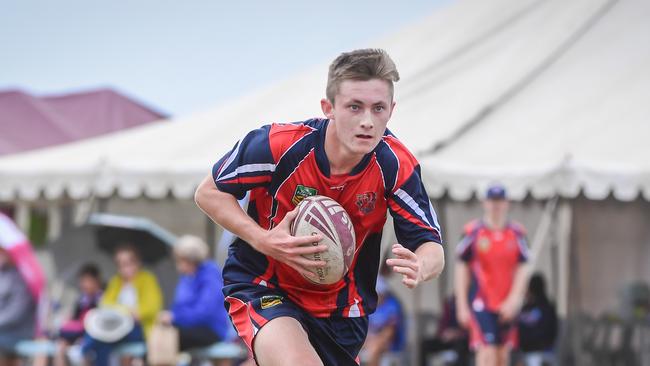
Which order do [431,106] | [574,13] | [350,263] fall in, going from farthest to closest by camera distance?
[574,13]
[431,106]
[350,263]

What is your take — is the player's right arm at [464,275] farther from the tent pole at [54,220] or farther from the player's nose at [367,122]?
the tent pole at [54,220]

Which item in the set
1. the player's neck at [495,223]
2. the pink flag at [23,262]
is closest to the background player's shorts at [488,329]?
the player's neck at [495,223]

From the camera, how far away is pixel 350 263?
484cm

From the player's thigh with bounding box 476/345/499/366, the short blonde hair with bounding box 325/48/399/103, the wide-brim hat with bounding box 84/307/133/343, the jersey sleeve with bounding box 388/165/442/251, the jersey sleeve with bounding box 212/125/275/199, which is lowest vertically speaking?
the player's thigh with bounding box 476/345/499/366

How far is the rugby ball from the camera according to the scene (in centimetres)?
468

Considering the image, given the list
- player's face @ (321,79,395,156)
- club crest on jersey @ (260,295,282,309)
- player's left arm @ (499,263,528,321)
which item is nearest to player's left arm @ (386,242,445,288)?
player's face @ (321,79,395,156)

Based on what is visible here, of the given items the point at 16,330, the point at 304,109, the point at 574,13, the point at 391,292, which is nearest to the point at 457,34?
the point at 574,13

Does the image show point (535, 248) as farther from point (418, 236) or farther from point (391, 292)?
point (418, 236)

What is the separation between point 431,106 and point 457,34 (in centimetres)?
290

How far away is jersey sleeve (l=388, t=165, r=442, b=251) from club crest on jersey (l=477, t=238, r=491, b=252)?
18.8ft

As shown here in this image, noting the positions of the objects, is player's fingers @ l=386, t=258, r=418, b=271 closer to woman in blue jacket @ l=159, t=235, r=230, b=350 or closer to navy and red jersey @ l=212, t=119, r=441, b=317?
navy and red jersey @ l=212, t=119, r=441, b=317

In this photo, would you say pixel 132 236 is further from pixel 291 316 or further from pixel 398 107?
pixel 291 316

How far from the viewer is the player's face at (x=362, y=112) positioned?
15.2ft

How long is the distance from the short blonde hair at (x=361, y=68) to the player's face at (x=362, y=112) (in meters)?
0.02
